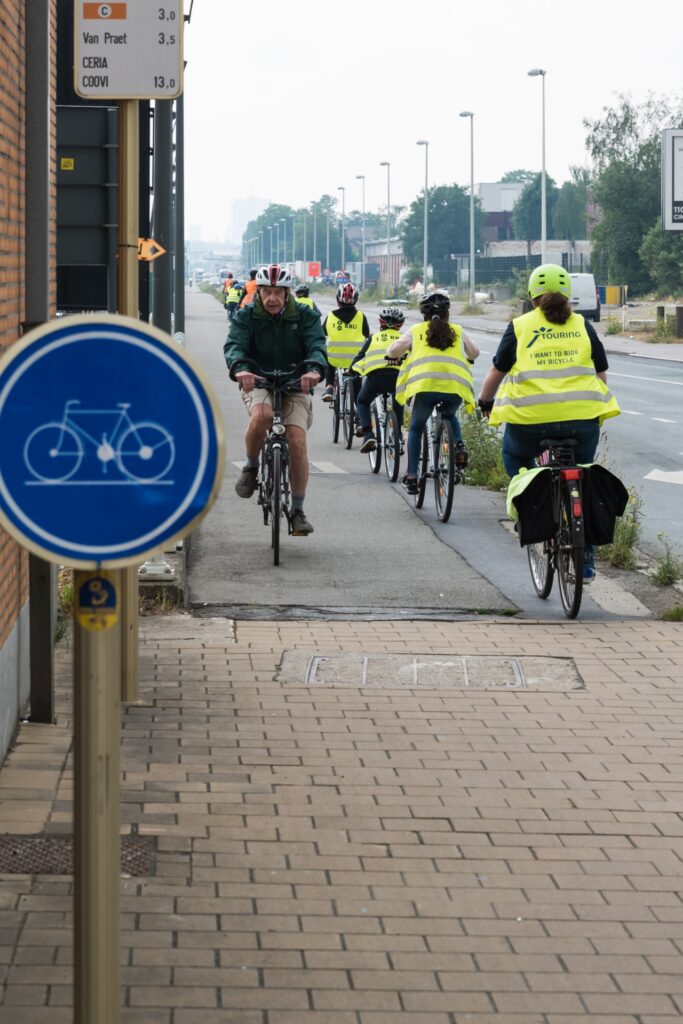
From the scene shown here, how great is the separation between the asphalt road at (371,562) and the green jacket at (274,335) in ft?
4.36

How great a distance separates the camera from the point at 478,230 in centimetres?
13900

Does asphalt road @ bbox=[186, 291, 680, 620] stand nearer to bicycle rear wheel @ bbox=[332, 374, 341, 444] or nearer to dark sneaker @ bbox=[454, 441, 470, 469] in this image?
dark sneaker @ bbox=[454, 441, 470, 469]

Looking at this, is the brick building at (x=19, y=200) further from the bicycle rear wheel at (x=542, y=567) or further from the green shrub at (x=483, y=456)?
the green shrub at (x=483, y=456)

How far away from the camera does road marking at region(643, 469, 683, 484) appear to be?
17.1 metres

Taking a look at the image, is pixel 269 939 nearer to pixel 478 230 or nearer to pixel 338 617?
pixel 338 617

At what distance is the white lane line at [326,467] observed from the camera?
16.8 m

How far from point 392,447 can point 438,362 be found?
8.83ft

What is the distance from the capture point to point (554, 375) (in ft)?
30.0

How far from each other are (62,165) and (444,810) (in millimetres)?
3712

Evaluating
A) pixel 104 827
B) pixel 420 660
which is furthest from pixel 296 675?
pixel 104 827

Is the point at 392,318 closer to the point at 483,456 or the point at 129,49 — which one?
the point at 483,456

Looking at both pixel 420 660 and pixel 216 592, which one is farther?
pixel 216 592

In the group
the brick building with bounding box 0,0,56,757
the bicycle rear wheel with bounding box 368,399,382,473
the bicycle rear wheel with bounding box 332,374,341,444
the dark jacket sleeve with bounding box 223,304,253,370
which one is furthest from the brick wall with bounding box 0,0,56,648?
the bicycle rear wheel with bounding box 332,374,341,444

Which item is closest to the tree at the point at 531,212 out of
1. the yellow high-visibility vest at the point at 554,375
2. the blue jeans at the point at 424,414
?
the blue jeans at the point at 424,414
